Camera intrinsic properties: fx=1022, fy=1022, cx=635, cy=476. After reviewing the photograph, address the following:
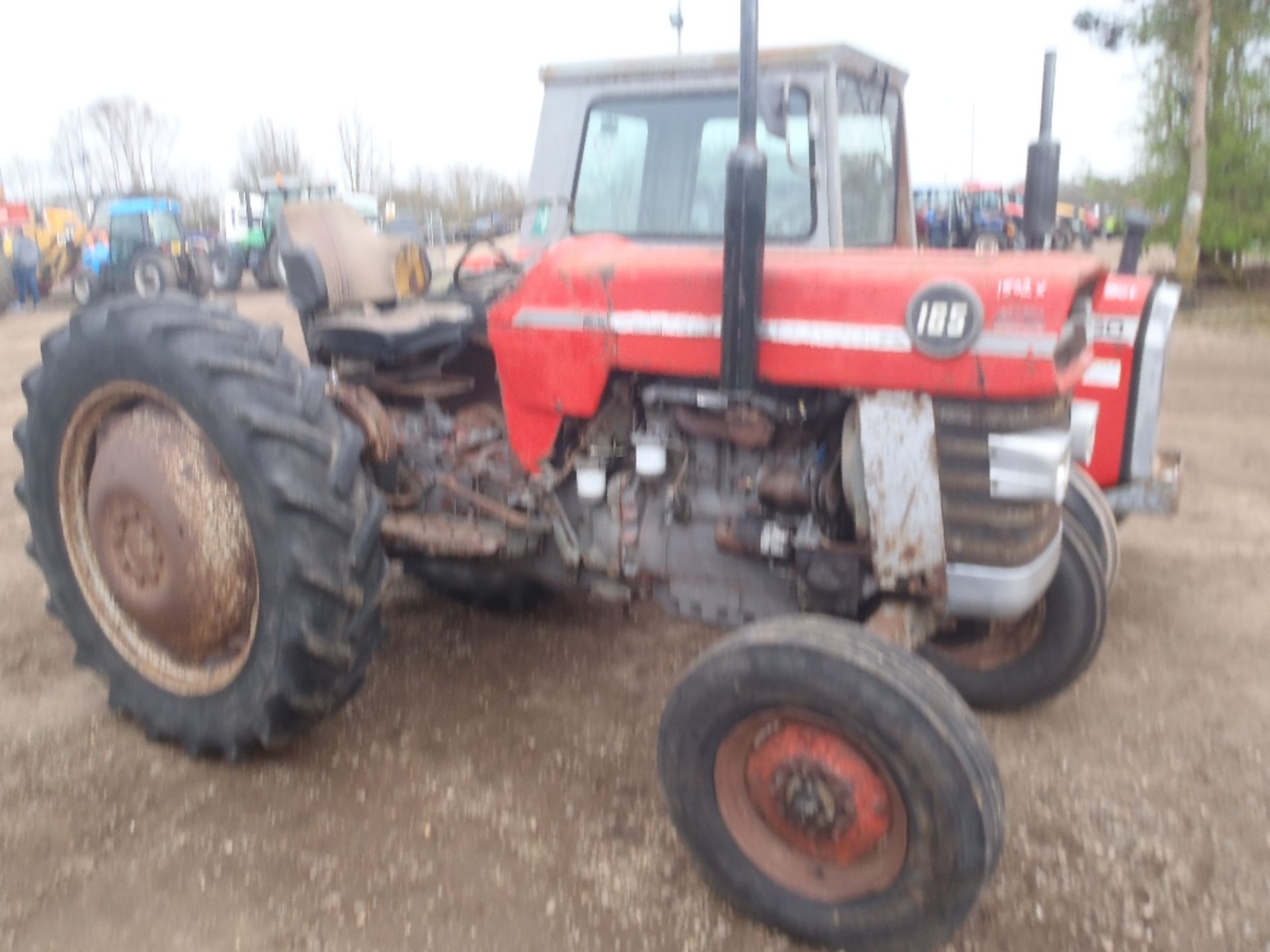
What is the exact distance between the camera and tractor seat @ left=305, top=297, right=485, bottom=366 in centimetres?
304

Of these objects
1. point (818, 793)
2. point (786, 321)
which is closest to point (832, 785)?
point (818, 793)

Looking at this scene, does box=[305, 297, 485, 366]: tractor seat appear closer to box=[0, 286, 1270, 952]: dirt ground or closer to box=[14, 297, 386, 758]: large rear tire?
box=[14, 297, 386, 758]: large rear tire

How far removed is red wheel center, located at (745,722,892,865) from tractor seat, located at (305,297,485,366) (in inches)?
61.5

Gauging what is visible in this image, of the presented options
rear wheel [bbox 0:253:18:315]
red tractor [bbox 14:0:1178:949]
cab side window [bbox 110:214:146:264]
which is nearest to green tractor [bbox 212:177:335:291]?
cab side window [bbox 110:214:146:264]

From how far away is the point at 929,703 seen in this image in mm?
1989

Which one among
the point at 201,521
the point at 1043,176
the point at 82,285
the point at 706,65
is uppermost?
the point at 706,65

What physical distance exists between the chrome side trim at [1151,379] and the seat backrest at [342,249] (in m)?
2.64

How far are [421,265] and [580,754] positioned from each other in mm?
1857

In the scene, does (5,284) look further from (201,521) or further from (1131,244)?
(1131,244)

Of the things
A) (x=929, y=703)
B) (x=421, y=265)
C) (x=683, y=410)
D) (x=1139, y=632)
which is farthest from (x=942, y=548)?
(x=421, y=265)

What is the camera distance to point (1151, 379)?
141 inches

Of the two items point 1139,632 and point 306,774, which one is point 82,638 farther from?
point 1139,632

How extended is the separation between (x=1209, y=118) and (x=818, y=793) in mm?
16122

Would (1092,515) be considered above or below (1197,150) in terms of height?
below
